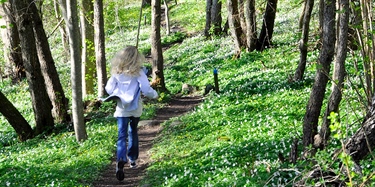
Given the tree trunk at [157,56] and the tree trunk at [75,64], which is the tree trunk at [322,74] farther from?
the tree trunk at [157,56]

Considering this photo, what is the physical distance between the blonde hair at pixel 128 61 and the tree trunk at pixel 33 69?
6.41 m

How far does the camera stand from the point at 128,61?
807 cm

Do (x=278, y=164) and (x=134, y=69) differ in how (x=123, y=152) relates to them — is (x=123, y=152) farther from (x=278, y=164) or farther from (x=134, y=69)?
(x=278, y=164)

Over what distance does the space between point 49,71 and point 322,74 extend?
1046 centimetres

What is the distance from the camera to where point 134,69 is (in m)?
8.08

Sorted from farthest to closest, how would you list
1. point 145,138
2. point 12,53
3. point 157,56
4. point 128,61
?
point 12,53 → point 157,56 → point 145,138 → point 128,61

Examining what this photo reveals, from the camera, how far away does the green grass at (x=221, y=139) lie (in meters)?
7.45

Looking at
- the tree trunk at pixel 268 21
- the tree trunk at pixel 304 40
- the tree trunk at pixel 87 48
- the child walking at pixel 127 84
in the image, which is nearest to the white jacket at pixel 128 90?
the child walking at pixel 127 84

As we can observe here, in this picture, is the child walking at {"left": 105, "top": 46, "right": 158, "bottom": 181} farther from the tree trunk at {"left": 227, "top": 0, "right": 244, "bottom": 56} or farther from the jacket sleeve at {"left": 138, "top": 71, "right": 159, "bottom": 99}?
the tree trunk at {"left": 227, "top": 0, "right": 244, "bottom": 56}

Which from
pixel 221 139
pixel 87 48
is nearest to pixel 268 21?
pixel 87 48

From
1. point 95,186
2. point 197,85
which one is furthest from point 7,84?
point 95,186

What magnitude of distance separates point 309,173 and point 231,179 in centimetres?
256

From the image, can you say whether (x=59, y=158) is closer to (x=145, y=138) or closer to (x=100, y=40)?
(x=145, y=138)

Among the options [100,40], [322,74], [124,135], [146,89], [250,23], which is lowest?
[124,135]
